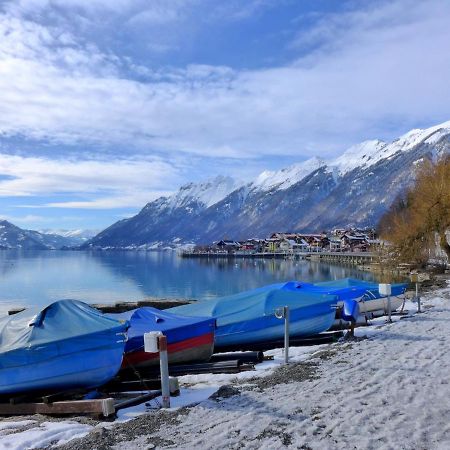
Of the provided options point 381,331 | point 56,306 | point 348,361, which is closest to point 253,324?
point 381,331

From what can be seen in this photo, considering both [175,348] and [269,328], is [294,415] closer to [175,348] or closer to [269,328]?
[175,348]

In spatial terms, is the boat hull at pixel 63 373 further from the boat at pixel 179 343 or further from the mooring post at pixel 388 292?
the mooring post at pixel 388 292

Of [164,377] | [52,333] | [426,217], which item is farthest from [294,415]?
[426,217]

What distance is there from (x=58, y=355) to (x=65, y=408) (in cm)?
173

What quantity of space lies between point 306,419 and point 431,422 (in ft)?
5.59

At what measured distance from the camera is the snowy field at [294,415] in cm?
654

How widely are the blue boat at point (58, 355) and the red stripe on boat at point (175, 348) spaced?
1896mm

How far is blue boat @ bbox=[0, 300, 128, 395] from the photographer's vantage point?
10156 millimetres

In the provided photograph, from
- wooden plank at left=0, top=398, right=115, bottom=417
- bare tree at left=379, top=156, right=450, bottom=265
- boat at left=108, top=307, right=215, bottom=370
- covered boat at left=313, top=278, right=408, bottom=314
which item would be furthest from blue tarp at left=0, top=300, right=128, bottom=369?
bare tree at left=379, top=156, right=450, bottom=265

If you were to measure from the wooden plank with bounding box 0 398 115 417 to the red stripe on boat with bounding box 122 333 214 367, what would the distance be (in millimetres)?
3206

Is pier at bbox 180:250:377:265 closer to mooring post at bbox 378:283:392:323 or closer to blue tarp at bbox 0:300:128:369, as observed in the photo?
mooring post at bbox 378:283:392:323

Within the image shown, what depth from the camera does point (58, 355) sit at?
1020cm

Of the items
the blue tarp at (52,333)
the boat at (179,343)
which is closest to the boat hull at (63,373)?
the blue tarp at (52,333)

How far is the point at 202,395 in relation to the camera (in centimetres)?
874
